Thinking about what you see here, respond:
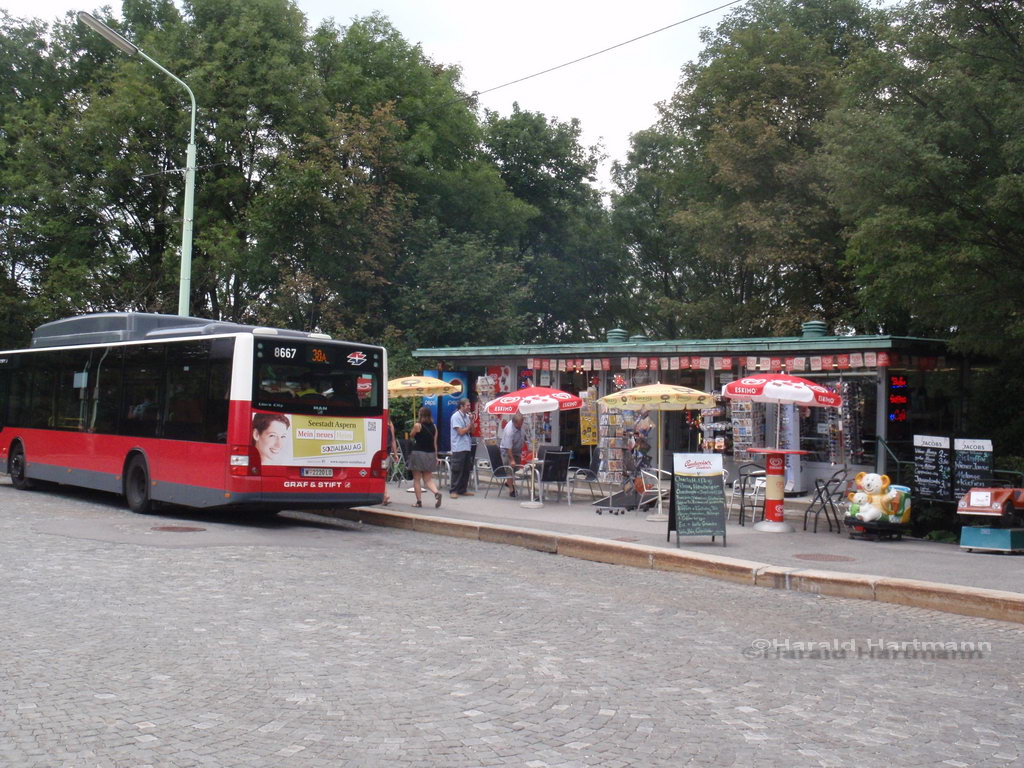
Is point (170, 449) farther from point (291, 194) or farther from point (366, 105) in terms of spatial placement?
point (366, 105)

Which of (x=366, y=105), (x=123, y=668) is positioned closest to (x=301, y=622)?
(x=123, y=668)

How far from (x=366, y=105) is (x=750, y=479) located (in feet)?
72.6

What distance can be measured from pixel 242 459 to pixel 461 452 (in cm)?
631

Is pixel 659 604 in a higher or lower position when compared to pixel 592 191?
lower

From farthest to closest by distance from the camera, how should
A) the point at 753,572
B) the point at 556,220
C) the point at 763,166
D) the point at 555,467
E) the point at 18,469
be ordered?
the point at 556,220, the point at 763,166, the point at 18,469, the point at 555,467, the point at 753,572

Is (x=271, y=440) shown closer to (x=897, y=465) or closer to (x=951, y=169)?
(x=897, y=465)

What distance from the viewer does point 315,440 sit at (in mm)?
14453

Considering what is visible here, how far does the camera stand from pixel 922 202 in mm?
15453

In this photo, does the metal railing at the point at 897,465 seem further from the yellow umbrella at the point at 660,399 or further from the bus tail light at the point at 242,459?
the bus tail light at the point at 242,459

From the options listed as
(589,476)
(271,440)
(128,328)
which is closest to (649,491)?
(589,476)

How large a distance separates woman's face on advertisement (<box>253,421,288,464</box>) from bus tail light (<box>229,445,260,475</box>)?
0.15 metres

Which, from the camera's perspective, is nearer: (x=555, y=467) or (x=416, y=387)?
(x=555, y=467)

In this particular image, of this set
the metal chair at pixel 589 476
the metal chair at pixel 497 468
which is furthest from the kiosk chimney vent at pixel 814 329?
the metal chair at pixel 497 468

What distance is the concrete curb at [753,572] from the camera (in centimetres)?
941
